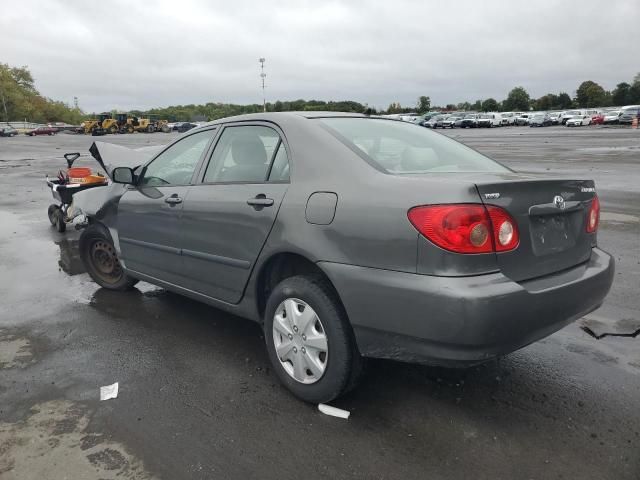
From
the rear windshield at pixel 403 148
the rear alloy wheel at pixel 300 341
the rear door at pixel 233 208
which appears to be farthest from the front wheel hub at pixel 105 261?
the rear windshield at pixel 403 148

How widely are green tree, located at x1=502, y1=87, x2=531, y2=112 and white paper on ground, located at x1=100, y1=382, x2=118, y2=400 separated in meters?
112

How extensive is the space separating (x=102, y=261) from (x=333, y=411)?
3.30 meters

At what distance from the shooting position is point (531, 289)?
8.34 feet

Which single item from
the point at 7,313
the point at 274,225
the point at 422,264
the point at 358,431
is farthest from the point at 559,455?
the point at 7,313

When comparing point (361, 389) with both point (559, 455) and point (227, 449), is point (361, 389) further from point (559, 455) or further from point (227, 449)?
point (559, 455)

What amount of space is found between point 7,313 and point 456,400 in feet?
13.0

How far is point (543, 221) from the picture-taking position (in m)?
2.70

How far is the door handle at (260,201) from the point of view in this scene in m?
3.14

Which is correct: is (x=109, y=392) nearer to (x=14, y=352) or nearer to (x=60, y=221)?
(x=14, y=352)

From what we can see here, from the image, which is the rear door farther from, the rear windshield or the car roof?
the rear windshield

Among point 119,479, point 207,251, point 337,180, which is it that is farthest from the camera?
point 207,251

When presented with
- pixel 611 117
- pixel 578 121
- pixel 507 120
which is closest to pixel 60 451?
pixel 578 121

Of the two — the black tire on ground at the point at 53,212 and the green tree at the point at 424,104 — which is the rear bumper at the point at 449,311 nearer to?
the black tire on ground at the point at 53,212

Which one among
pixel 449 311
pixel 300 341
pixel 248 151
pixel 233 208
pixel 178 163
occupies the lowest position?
→ pixel 300 341
